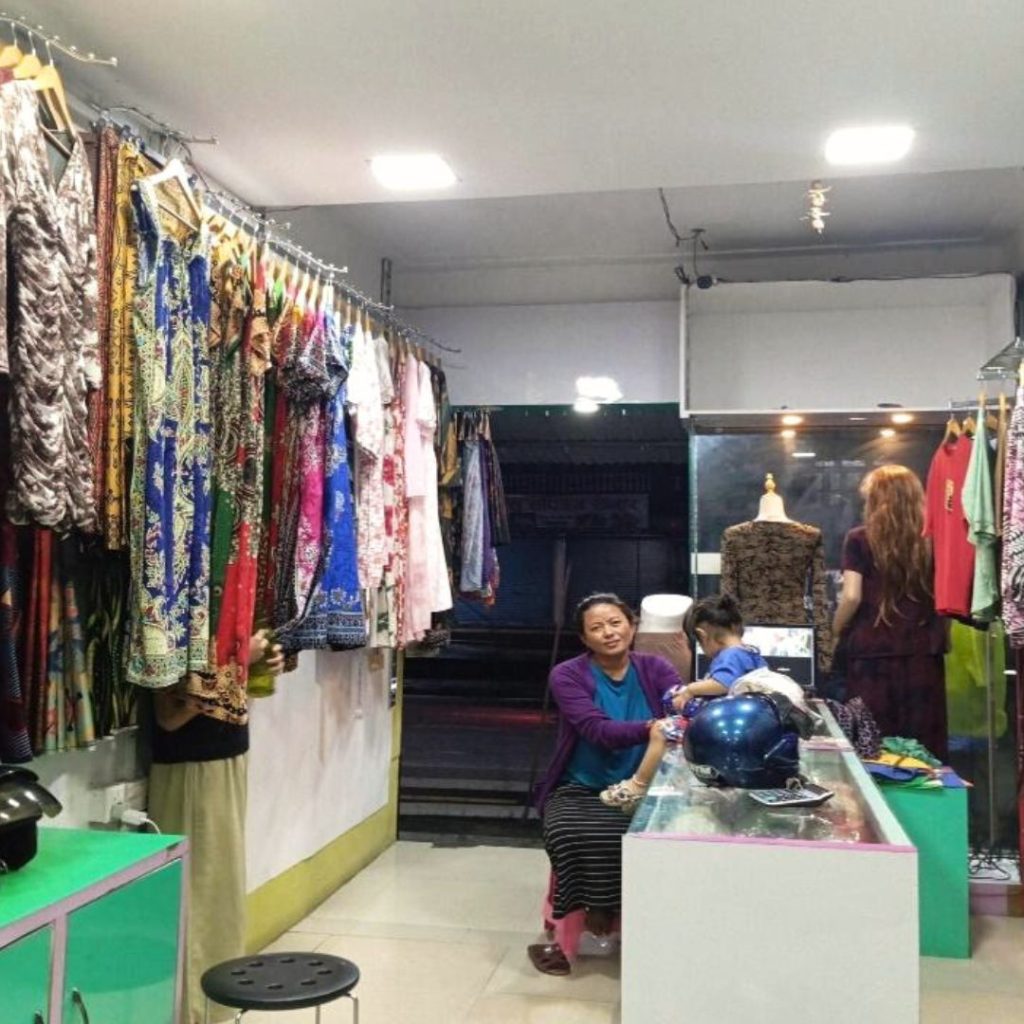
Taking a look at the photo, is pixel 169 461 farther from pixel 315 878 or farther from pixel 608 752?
pixel 315 878

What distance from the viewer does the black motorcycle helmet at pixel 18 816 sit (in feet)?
6.51

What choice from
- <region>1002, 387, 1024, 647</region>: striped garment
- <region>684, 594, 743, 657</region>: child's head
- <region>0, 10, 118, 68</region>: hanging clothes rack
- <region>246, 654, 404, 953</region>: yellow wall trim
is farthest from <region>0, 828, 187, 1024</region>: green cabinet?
<region>1002, 387, 1024, 647</region>: striped garment

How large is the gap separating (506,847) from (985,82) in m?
4.22

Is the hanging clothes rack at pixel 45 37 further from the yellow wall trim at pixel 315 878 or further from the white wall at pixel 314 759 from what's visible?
the yellow wall trim at pixel 315 878

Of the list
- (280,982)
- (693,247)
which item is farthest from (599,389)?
(280,982)

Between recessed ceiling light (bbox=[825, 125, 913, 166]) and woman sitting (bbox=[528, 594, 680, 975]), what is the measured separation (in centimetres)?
177

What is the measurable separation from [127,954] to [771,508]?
3978 millimetres

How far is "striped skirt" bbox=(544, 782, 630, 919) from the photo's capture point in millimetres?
3689

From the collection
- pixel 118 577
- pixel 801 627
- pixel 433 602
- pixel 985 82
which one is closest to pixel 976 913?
pixel 801 627

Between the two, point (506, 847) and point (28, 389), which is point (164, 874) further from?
point (506, 847)

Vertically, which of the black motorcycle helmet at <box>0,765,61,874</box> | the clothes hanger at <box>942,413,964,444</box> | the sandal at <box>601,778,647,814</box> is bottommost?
the sandal at <box>601,778,647,814</box>

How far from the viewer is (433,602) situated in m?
4.69

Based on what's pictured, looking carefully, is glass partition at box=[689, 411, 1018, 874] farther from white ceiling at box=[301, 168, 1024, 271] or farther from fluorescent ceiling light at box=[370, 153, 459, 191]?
fluorescent ceiling light at box=[370, 153, 459, 191]

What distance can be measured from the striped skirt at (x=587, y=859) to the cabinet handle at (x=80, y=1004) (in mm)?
2013
